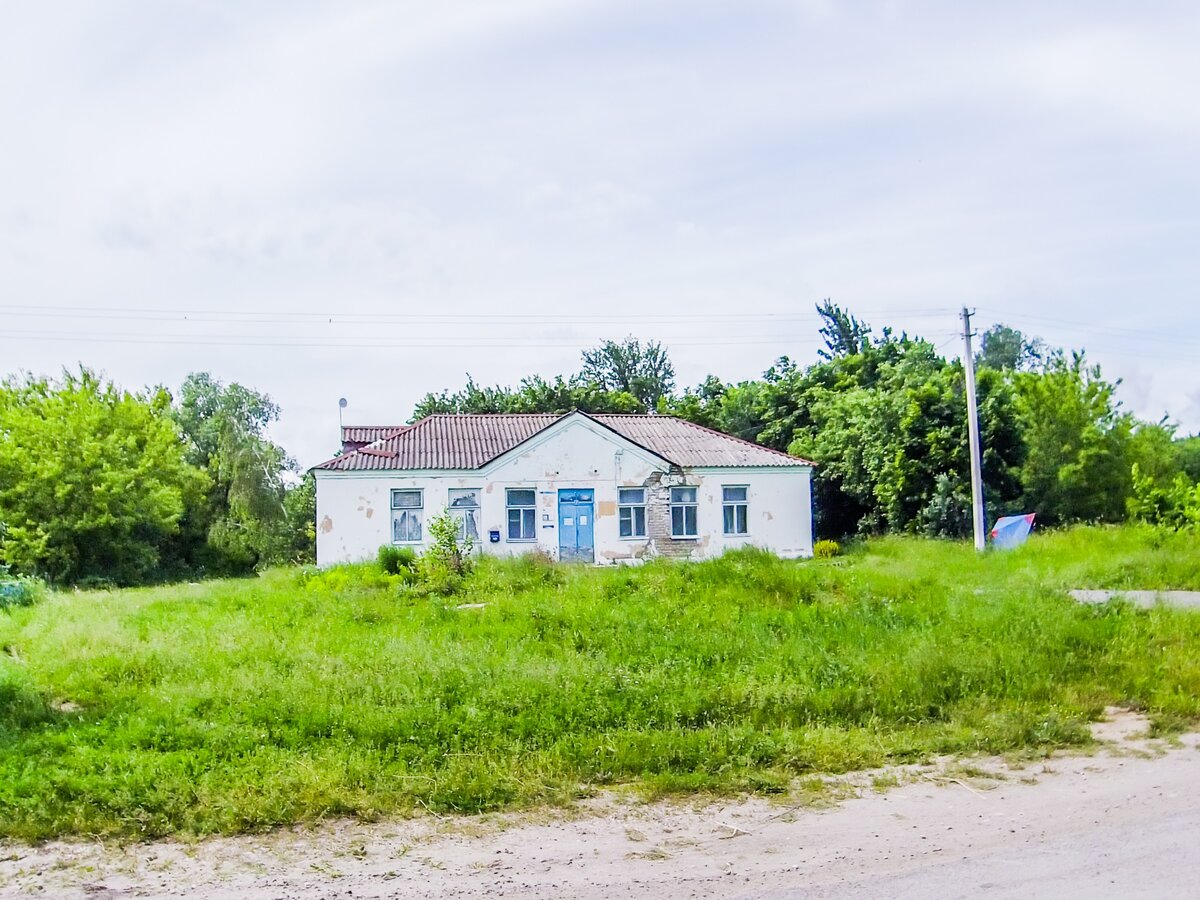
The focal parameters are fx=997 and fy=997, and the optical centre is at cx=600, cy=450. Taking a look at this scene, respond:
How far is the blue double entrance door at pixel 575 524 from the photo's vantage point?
2870cm

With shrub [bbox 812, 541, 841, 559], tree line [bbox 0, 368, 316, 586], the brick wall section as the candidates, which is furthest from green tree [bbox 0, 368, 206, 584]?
shrub [bbox 812, 541, 841, 559]

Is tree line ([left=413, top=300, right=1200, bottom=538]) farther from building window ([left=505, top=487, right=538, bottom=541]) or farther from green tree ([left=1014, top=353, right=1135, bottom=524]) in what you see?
building window ([left=505, top=487, right=538, bottom=541])

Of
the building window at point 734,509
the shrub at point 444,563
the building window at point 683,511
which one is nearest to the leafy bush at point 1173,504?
the building window at point 734,509

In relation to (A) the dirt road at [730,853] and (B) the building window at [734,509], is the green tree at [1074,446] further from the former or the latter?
(A) the dirt road at [730,853]

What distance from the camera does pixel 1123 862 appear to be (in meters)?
5.10

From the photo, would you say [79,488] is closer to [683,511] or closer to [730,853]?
[683,511]

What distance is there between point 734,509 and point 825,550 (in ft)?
9.79

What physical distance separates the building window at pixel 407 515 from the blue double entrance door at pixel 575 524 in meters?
3.99

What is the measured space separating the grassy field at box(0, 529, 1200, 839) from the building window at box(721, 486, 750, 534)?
14997mm

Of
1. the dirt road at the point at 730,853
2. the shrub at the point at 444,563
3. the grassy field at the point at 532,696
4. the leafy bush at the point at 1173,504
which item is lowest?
the dirt road at the point at 730,853

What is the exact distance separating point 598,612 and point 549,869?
748 cm

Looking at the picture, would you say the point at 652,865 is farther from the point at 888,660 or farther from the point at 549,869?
the point at 888,660

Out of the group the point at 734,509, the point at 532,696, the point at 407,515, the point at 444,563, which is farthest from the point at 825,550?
the point at 532,696

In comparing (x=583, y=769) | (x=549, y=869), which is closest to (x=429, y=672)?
(x=583, y=769)
